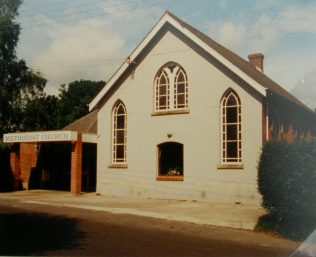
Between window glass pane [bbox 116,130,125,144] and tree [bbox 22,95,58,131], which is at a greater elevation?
tree [bbox 22,95,58,131]

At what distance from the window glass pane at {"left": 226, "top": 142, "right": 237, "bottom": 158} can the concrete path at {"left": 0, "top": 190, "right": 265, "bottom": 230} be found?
2264 mm

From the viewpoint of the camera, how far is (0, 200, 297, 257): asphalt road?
8.99m

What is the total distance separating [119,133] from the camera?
22312 mm

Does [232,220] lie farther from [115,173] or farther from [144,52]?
[144,52]

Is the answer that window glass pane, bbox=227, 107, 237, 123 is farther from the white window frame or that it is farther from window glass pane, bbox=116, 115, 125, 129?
window glass pane, bbox=116, 115, 125, 129

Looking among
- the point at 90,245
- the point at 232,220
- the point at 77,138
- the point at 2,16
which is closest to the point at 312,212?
the point at 232,220

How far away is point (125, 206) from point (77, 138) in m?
6.25

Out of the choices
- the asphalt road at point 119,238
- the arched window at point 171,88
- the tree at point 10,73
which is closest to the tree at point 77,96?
the tree at point 10,73

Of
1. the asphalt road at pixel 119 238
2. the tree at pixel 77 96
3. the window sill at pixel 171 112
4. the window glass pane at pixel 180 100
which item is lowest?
the asphalt road at pixel 119 238

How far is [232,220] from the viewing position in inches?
541

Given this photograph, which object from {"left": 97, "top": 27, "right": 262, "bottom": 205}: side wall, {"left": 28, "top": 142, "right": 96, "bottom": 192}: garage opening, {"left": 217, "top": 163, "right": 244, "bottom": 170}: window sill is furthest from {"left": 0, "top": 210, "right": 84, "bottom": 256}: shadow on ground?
{"left": 28, "top": 142, "right": 96, "bottom": 192}: garage opening

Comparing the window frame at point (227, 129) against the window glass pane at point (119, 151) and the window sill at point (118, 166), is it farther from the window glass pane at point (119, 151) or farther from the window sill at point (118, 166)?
the window glass pane at point (119, 151)

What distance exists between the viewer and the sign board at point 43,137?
72.5 ft

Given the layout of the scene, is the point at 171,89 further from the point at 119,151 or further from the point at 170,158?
the point at 119,151
